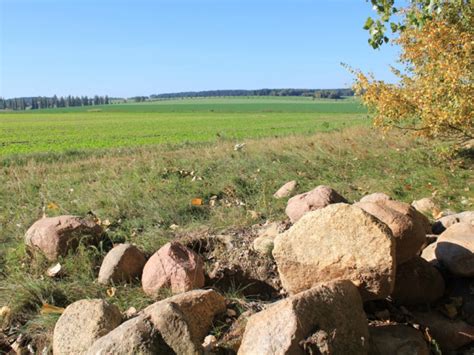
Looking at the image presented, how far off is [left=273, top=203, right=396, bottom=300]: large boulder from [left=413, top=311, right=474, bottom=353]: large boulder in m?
0.53

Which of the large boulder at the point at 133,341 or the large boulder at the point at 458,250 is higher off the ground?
the large boulder at the point at 458,250

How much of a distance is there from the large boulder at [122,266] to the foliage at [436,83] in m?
6.26

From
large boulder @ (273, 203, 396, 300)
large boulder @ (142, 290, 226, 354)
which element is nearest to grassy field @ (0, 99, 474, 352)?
large boulder @ (142, 290, 226, 354)

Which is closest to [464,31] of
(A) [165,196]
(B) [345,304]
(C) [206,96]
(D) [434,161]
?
(D) [434,161]

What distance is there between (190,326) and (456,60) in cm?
819

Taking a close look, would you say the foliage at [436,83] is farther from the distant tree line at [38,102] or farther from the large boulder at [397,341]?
the distant tree line at [38,102]

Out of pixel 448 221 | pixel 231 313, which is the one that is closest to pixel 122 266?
pixel 231 313

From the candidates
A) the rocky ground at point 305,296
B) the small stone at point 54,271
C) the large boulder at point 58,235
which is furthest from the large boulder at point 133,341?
the large boulder at point 58,235

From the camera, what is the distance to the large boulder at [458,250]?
12.6 feet

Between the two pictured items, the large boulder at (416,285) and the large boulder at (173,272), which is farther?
the large boulder at (173,272)

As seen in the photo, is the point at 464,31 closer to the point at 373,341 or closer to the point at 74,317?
the point at 373,341

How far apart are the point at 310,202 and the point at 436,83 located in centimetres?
564

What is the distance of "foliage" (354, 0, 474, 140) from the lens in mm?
8867

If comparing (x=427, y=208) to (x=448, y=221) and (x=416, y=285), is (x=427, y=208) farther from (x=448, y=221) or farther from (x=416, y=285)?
(x=416, y=285)
